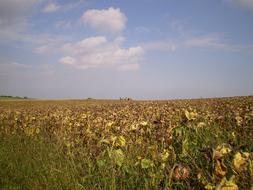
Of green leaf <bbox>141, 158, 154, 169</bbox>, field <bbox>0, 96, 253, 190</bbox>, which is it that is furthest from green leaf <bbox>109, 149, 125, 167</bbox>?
green leaf <bbox>141, 158, 154, 169</bbox>

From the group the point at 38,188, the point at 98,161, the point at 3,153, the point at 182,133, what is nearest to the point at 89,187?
the point at 98,161

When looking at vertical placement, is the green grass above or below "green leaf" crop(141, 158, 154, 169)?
below

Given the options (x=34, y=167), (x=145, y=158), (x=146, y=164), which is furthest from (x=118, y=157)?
(x=34, y=167)

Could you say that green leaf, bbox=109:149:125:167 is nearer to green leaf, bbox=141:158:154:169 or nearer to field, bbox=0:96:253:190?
field, bbox=0:96:253:190

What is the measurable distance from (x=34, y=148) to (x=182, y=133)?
4474 mm

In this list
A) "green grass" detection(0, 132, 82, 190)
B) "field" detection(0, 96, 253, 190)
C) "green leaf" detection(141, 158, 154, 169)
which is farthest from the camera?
"green grass" detection(0, 132, 82, 190)

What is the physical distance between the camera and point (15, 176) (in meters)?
6.77

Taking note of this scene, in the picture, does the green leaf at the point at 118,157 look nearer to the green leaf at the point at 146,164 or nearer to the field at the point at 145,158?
the field at the point at 145,158

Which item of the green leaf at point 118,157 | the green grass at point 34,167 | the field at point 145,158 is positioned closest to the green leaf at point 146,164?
the field at point 145,158

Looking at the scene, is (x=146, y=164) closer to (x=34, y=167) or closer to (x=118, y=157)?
(x=118, y=157)

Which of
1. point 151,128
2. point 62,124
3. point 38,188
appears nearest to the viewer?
point 38,188

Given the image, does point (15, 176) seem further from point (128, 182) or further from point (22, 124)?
→ point (22, 124)

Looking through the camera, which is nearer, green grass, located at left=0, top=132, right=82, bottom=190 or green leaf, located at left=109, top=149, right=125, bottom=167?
green leaf, located at left=109, top=149, right=125, bottom=167

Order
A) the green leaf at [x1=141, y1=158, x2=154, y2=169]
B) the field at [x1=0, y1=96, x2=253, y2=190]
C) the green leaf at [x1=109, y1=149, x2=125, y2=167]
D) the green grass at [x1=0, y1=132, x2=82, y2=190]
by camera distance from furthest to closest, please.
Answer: the green grass at [x1=0, y1=132, x2=82, y2=190], the green leaf at [x1=109, y1=149, x2=125, y2=167], the green leaf at [x1=141, y1=158, x2=154, y2=169], the field at [x1=0, y1=96, x2=253, y2=190]
